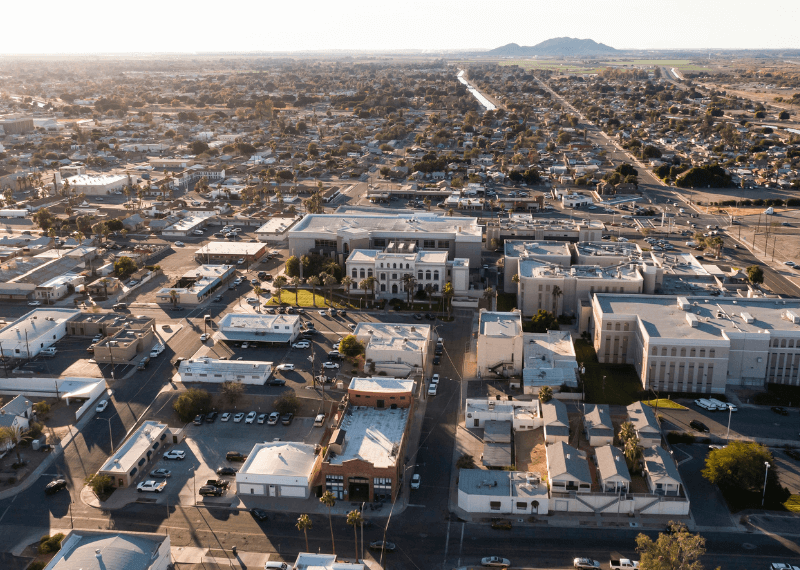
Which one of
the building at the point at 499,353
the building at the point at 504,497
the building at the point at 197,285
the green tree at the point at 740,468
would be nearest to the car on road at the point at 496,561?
the building at the point at 504,497

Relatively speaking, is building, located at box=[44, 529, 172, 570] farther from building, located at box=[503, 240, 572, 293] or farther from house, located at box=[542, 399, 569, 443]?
building, located at box=[503, 240, 572, 293]

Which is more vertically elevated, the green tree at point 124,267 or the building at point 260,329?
the green tree at point 124,267

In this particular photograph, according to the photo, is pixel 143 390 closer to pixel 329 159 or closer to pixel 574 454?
pixel 574 454

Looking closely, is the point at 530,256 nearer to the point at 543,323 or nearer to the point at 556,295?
the point at 556,295

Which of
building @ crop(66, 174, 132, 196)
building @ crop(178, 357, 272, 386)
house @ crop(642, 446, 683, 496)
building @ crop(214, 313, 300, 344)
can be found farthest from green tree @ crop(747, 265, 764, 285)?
building @ crop(66, 174, 132, 196)

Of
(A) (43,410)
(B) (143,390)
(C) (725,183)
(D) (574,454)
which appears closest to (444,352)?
(D) (574,454)

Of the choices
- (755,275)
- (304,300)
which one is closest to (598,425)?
(304,300)

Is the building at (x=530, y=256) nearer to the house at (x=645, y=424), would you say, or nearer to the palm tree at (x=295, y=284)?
the palm tree at (x=295, y=284)
